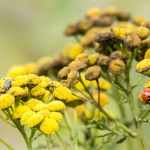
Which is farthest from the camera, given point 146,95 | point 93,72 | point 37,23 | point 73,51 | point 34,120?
point 37,23

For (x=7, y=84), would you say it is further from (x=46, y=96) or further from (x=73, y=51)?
(x=73, y=51)

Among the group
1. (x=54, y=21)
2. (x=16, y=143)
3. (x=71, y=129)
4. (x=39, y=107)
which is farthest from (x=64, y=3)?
(x=39, y=107)

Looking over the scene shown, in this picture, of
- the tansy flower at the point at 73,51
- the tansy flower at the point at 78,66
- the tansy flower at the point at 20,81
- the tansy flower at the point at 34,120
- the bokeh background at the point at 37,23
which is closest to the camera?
the tansy flower at the point at 34,120

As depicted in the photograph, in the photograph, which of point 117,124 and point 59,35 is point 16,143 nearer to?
point 59,35

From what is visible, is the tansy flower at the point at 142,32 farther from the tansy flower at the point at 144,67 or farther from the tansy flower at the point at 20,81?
the tansy flower at the point at 20,81

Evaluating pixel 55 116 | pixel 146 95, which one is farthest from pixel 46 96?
pixel 146 95

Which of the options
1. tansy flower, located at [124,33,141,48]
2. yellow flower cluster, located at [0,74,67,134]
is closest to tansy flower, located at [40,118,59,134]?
yellow flower cluster, located at [0,74,67,134]

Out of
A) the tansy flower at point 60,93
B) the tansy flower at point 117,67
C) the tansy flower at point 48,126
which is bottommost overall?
the tansy flower at point 48,126

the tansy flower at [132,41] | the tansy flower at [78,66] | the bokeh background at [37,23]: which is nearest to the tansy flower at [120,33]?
the tansy flower at [132,41]
